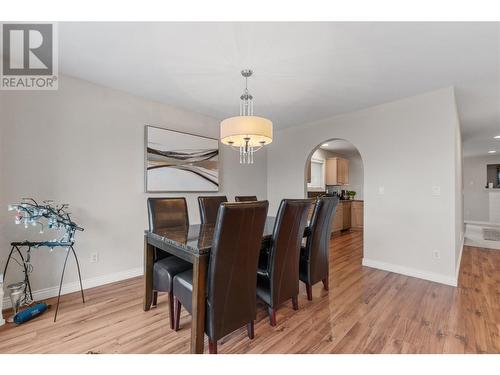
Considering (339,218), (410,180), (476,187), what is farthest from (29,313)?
(476,187)

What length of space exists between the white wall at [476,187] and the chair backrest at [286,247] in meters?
9.10

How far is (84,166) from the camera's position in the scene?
2.51 meters

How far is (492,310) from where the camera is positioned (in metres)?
2.02

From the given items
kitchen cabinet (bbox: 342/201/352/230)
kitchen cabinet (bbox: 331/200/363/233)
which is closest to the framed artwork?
kitchen cabinet (bbox: 331/200/363/233)

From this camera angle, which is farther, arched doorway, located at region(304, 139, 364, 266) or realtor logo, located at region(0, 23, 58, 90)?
arched doorway, located at region(304, 139, 364, 266)

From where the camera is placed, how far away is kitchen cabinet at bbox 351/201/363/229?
591 centimetres

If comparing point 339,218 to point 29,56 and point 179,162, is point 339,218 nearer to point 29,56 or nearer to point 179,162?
point 179,162

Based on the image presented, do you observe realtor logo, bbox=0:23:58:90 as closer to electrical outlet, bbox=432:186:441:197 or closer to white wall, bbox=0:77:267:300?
white wall, bbox=0:77:267:300

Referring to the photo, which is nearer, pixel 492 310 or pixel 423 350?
pixel 423 350

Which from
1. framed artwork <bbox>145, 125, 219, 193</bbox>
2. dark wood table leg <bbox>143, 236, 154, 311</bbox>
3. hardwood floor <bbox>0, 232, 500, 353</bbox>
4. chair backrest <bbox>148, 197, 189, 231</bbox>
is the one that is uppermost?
framed artwork <bbox>145, 125, 219, 193</bbox>

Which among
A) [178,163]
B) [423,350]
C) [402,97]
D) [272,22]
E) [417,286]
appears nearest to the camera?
[423,350]

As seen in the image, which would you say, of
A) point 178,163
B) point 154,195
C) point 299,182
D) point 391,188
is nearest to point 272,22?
point 178,163
